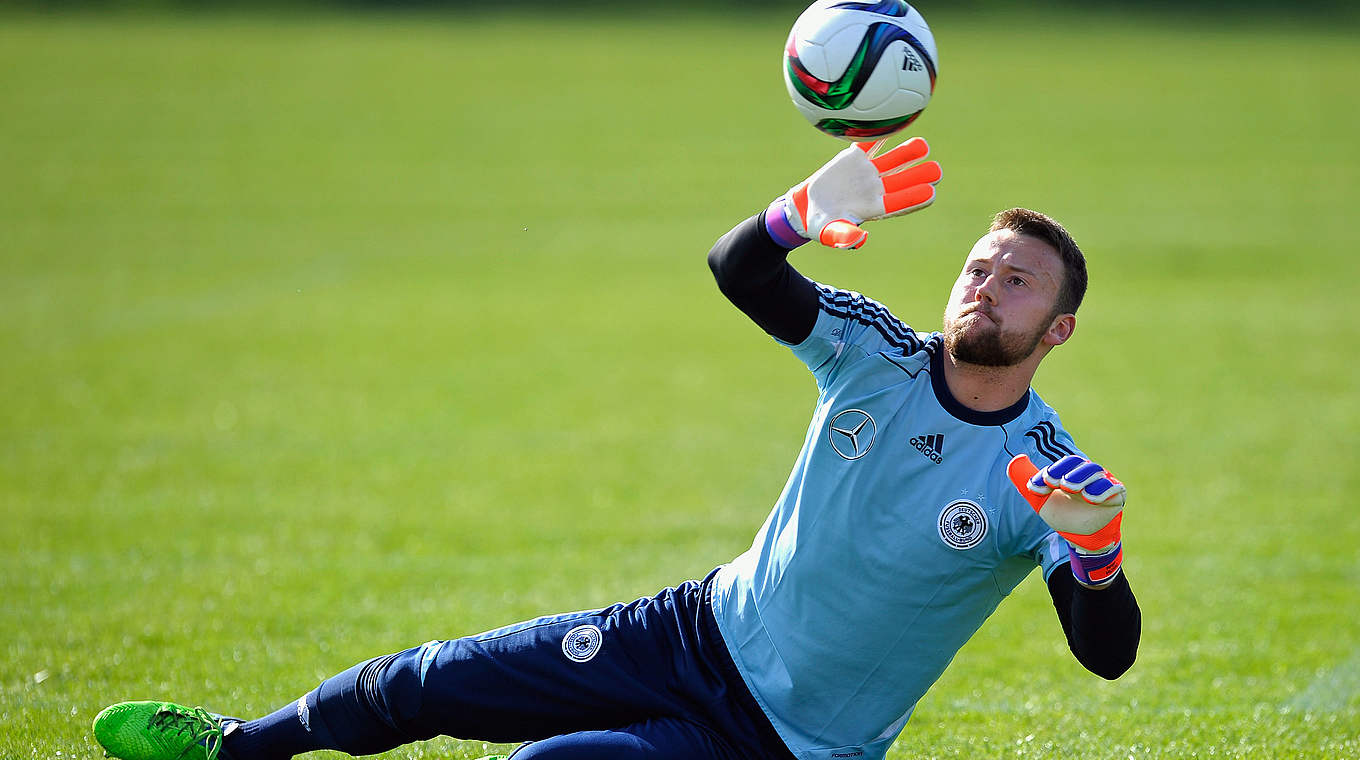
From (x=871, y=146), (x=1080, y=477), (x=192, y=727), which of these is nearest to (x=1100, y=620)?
(x=1080, y=477)

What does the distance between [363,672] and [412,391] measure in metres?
9.68

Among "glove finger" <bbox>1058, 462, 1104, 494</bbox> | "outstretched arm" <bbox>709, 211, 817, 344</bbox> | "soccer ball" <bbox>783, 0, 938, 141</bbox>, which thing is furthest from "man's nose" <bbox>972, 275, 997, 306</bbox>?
"soccer ball" <bbox>783, 0, 938, 141</bbox>

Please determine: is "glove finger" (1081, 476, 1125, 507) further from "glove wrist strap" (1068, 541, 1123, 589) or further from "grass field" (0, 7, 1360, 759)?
"grass field" (0, 7, 1360, 759)

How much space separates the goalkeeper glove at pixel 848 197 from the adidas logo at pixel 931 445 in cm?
74

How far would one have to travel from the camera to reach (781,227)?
177 inches

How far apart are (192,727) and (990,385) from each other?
3156 mm

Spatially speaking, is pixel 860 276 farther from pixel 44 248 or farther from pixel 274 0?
pixel 274 0

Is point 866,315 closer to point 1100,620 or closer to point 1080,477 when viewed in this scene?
point 1080,477

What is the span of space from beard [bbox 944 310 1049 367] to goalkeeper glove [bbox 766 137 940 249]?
442 mm

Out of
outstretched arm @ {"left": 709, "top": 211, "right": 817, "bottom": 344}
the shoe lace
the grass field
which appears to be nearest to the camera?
outstretched arm @ {"left": 709, "top": 211, "right": 817, "bottom": 344}

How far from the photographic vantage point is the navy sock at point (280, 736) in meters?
4.82

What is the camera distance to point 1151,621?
8.01 meters

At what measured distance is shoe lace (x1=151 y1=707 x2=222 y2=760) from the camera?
16.0 feet

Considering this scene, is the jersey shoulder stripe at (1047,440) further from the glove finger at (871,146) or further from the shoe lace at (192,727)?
the shoe lace at (192,727)
